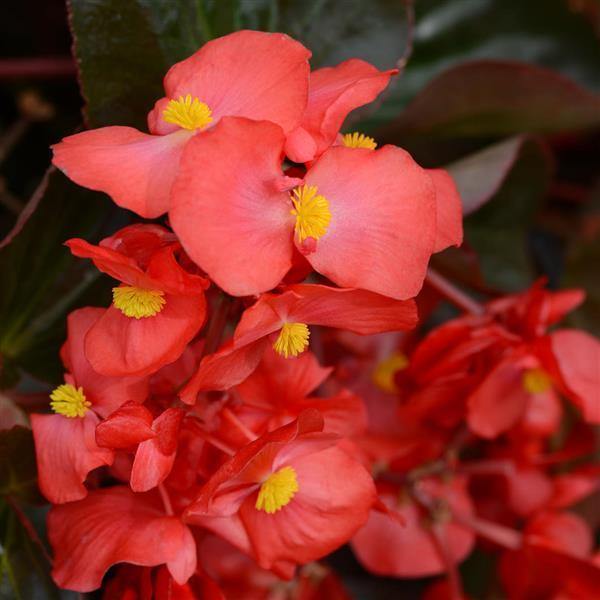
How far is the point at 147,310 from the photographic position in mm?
441

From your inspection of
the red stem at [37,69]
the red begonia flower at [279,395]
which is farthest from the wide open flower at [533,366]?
the red stem at [37,69]

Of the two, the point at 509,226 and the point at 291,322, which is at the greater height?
the point at 291,322

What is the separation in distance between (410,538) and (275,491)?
0.85 ft

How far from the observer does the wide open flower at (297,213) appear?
0.40 meters

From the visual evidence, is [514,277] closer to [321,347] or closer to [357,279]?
[321,347]

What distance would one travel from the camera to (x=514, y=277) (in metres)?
0.84

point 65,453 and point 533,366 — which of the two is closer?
point 65,453

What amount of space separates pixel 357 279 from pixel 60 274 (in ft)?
0.83

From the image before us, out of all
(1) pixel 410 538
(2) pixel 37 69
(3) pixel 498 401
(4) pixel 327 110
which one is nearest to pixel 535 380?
(3) pixel 498 401

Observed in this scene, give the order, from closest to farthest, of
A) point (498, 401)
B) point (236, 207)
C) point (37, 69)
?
point (236, 207) < point (498, 401) < point (37, 69)

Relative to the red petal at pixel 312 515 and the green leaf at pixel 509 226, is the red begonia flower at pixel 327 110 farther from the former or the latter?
the green leaf at pixel 509 226

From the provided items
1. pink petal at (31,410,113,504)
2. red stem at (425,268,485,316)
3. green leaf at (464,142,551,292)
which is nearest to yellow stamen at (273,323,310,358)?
pink petal at (31,410,113,504)

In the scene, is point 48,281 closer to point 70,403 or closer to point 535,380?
point 70,403

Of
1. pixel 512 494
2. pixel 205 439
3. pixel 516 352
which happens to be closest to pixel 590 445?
pixel 512 494
